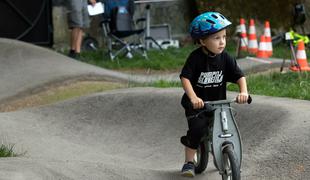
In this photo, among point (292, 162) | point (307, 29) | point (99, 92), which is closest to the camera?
point (292, 162)

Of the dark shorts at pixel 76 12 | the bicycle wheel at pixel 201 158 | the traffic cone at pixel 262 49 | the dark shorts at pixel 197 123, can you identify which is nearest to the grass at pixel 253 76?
the traffic cone at pixel 262 49

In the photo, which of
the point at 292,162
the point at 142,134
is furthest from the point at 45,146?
the point at 292,162

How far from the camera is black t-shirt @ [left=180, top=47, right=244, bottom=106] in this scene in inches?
243

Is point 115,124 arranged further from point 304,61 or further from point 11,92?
point 304,61

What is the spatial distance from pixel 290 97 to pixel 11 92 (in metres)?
4.06

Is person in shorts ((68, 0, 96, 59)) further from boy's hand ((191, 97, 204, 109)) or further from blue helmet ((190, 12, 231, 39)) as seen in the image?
boy's hand ((191, 97, 204, 109))

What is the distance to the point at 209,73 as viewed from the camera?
6184mm

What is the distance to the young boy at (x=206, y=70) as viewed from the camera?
6.08 m

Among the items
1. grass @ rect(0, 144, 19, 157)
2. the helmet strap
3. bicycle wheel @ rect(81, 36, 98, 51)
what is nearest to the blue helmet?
the helmet strap

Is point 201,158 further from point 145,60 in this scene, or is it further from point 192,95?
point 145,60

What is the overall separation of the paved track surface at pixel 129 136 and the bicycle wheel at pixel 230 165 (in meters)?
0.59

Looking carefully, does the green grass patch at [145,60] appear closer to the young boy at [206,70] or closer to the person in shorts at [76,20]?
the person in shorts at [76,20]

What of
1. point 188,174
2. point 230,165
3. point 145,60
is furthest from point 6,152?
point 145,60

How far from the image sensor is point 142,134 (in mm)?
8445
